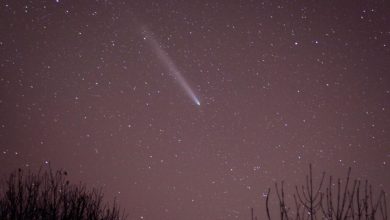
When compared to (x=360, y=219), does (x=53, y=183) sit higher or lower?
higher

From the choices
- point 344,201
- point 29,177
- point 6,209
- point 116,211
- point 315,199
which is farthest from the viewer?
point 116,211

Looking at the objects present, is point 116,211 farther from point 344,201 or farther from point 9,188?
point 344,201

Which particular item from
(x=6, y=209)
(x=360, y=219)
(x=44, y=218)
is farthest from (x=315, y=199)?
(x=6, y=209)

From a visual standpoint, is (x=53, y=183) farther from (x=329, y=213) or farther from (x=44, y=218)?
(x=329, y=213)

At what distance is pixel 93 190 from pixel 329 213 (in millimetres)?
8287

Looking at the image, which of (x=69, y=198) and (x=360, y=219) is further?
(x=69, y=198)

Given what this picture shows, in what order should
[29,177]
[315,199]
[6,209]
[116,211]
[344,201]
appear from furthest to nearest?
1. [116,211]
2. [29,177]
3. [6,209]
4. [315,199]
5. [344,201]

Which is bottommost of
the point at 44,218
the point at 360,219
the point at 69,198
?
the point at 360,219

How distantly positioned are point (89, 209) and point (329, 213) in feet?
27.6

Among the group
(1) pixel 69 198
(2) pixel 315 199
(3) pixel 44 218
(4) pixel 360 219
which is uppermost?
(1) pixel 69 198

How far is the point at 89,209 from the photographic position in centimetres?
1133

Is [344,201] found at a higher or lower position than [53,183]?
lower

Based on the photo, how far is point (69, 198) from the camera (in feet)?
36.0

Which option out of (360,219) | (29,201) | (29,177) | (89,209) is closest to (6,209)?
(29,201)
